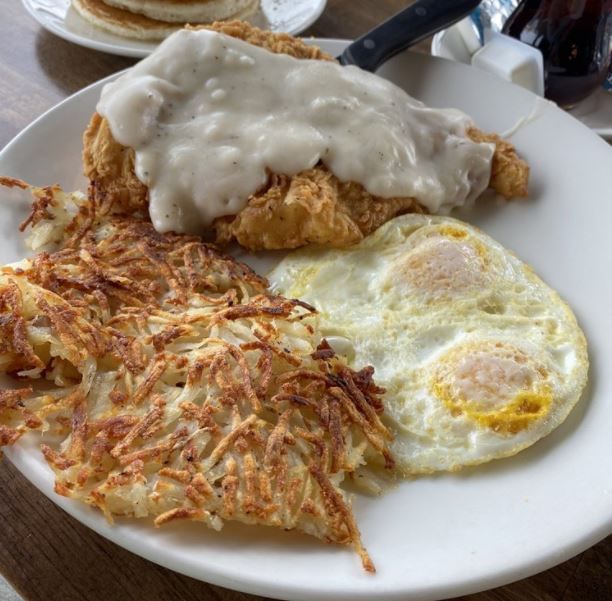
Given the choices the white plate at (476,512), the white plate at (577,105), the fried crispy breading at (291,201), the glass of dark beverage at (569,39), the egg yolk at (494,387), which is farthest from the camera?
the white plate at (577,105)

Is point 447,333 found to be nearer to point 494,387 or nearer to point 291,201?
point 494,387

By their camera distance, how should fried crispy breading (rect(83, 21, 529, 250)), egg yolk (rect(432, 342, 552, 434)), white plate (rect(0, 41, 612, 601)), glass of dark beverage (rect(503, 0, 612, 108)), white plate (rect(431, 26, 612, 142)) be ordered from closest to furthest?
white plate (rect(0, 41, 612, 601))
egg yolk (rect(432, 342, 552, 434))
fried crispy breading (rect(83, 21, 529, 250))
glass of dark beverage (rect(503, 0, 612, 108))
white plate (rect(431, 26, 612, 142))

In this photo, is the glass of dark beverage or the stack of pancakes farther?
the stack of pancakes

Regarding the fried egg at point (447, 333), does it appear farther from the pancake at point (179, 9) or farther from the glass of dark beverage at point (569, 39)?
the pancake at point (179, 9)

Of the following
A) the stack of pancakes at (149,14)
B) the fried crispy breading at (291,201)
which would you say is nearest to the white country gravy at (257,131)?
the fried crispy breading at (291,201)

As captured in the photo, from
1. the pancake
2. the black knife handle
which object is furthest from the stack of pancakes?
the black knife handle

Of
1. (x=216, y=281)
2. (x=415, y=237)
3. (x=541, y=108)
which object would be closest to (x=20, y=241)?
(x=216, y=281)

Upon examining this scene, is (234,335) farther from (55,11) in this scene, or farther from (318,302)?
(55,11)

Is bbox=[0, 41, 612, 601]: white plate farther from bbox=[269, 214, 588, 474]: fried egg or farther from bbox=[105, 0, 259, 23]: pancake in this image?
bbox=[105, 0, 259, 23]: pancake
